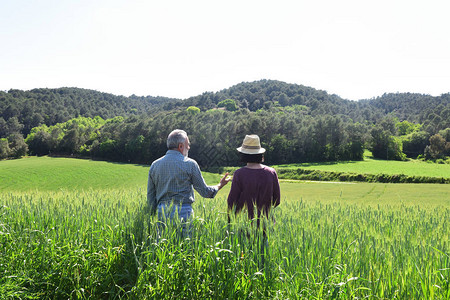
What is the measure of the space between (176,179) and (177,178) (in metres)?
0.02

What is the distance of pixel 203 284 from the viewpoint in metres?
3.08

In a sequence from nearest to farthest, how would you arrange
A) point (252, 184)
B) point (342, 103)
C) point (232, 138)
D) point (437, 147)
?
1. point (252, 184)
2. point (232, 138)
3. point (437, 147)
4. point (342, 103)

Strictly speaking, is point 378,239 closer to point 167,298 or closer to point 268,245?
point 268,245

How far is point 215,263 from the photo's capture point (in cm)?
316

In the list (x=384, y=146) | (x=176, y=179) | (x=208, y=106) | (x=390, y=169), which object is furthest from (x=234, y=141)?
(x=208, y=106)

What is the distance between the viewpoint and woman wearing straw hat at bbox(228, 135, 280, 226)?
4.23 metres

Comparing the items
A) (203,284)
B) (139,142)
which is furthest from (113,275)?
(139,142)

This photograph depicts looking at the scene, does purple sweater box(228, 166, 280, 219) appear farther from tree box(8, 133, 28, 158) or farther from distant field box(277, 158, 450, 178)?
tree box(8, 133, 28, 158)

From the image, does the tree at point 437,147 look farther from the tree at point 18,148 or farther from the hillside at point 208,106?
the tree at point 18,148

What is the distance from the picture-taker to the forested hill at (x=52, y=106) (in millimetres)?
129625

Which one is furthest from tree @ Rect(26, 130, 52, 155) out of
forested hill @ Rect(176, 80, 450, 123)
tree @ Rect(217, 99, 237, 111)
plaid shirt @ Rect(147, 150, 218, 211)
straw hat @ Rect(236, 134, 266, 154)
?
straw hat @ Rect(236, 134, 266, 154)

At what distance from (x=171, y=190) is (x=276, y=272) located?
1939 millimetres

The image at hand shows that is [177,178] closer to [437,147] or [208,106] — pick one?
[437,147]

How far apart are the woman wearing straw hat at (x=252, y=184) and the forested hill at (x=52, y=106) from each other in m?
139
